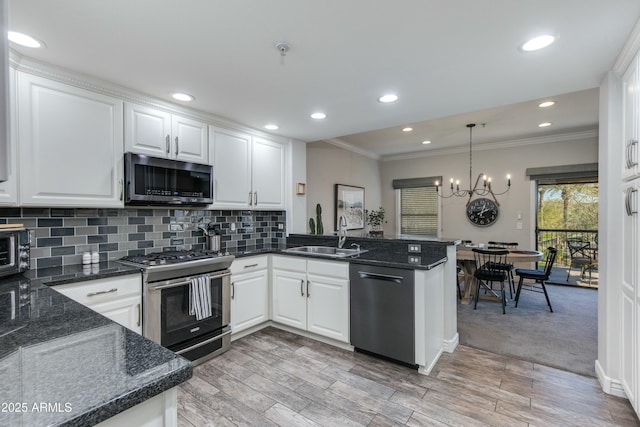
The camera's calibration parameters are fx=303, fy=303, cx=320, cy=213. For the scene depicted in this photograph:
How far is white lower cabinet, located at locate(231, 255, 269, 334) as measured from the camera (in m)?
3.03

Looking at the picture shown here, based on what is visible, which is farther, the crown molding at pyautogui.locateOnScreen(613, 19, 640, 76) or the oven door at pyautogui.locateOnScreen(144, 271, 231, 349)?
the oven door at pyautogui.locateOnScreen(144, 271, 231, 349)

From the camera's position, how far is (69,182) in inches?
86.7

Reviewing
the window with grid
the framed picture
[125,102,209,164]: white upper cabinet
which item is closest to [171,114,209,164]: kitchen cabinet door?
[125,102,209,164]: white upper cabinet

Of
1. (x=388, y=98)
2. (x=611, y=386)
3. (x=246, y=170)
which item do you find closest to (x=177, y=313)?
(x=246, y=170)

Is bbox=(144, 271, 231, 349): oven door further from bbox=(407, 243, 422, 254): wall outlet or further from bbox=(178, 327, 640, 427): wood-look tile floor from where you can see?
bbox=(407, 243, 422, 254): wall outlet

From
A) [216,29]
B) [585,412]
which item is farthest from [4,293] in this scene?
[585,412]

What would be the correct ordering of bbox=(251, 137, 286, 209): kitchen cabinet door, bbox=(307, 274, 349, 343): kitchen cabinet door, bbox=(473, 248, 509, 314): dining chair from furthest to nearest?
bbox=(473, 248, 509, 314): dining chair, bbox=(251, 137, 286, 209): kitchen cabinet door, bbox=(307, 274, 349, 343): kitchen cabinet door

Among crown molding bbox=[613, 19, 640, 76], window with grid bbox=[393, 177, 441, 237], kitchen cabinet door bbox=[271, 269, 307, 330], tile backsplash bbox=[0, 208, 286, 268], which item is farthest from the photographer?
window with grid bbox=[393, 177, 441, 237]

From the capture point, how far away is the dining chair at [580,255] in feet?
16.8

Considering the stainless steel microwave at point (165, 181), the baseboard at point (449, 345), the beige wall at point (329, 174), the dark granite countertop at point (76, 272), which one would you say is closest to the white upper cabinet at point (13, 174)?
the dark granite countertop at point (76, 272)

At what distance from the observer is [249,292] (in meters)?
3.18

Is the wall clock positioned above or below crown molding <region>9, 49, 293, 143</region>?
below

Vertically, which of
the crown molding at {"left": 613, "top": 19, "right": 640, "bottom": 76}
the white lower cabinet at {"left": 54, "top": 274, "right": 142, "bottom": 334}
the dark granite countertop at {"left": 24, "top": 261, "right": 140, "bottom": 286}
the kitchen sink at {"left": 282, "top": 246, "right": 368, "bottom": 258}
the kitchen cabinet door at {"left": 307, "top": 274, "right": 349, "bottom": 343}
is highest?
the crown molding at {"left": 613, "top": 19, "right": 640, "bottom": 76}

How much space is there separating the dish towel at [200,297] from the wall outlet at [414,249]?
1939 mm
